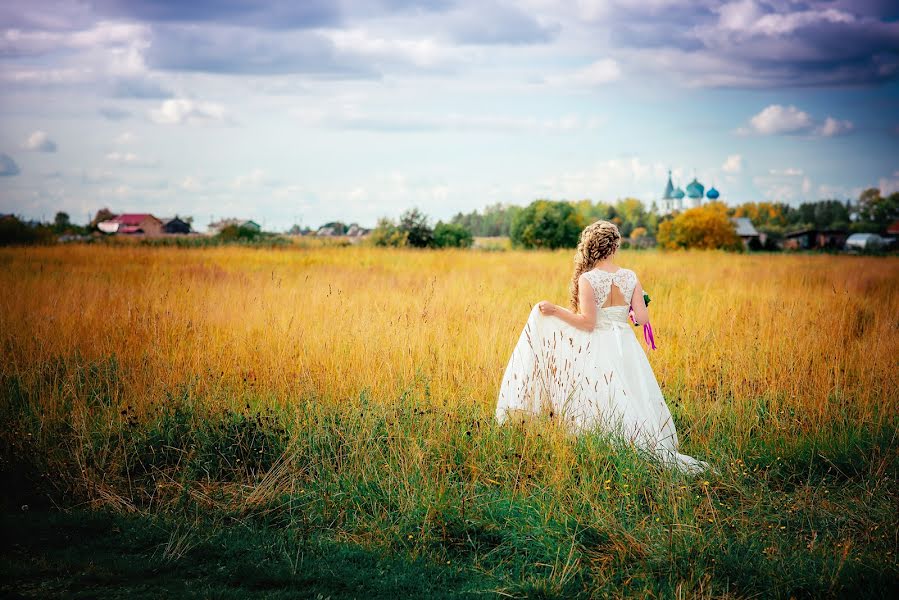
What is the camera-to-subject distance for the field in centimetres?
362

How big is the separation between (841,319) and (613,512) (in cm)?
723

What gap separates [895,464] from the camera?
5.07m

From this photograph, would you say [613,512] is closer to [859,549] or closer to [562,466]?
[562,466]

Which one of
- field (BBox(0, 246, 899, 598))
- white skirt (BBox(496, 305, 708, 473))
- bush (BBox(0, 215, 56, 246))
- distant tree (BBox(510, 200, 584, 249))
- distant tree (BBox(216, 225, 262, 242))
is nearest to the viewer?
field (BBox(0, 246, 899, 598))

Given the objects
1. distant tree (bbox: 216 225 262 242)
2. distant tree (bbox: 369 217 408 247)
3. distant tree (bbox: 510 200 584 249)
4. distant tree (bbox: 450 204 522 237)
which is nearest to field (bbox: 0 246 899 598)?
distant tree (bbox: 369 217 408 247)

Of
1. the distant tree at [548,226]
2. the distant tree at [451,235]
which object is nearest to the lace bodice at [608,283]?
the distant tree at [451,235]

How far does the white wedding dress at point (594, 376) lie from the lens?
5285 mm

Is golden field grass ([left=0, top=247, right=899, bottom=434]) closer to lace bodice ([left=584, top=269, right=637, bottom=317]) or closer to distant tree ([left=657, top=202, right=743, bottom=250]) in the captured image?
lace bodice ([left=584, top=269, right=637, bottom=317])

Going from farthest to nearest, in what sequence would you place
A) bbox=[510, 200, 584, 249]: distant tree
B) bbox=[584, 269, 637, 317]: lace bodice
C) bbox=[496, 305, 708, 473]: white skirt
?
bbox=[510, 200, 584, 249]: distant tree, bbox=[584, 269, 637, 317]: lace bodice, bbox=[496, 305, 708, 473]: white skirt

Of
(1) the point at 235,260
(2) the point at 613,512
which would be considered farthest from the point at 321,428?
A: (1) the point at 235,260

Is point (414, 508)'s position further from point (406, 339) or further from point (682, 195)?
point (682, 195)

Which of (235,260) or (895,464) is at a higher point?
(235,260)

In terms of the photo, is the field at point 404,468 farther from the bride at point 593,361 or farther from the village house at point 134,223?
the village house at point 134,223

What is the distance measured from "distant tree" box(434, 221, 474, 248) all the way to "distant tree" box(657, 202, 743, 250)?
15936 mm
